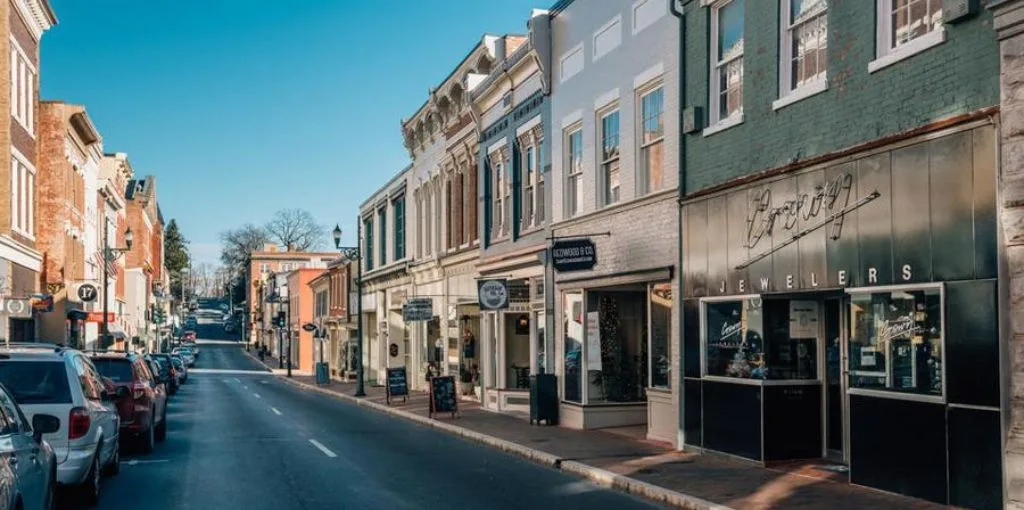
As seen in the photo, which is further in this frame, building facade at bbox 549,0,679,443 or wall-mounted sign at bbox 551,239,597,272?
wall-mounted sign at bbox 551,239,597,272

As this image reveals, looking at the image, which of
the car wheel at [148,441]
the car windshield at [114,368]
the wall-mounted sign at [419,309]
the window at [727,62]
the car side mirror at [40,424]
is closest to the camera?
the car side mirror at [40,424]

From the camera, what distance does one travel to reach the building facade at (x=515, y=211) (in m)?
24.0

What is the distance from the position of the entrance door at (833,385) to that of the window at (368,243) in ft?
115

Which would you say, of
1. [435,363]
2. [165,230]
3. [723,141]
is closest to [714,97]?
[723,141]

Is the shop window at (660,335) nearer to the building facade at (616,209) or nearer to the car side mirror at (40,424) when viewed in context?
the building facade at (616,209)

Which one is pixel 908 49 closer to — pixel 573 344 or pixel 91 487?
pixel 91 487

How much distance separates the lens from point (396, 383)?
1262 inches

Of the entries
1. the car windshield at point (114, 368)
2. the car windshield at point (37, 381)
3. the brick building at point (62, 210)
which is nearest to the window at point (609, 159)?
the car windshield at point (114, 368)

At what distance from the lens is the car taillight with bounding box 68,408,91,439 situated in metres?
11.3

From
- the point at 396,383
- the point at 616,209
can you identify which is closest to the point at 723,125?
the point at 616,209

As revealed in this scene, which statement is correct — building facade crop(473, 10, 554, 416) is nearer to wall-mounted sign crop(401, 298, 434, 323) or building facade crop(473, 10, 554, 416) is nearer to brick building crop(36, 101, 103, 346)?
wall-mounted sign crop(401, 298, 434, 323)

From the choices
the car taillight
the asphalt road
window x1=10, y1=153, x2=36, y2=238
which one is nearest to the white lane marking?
the asphalt road

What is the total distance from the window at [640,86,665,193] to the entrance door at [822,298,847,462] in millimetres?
4256

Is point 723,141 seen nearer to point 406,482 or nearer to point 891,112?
point 891,112
